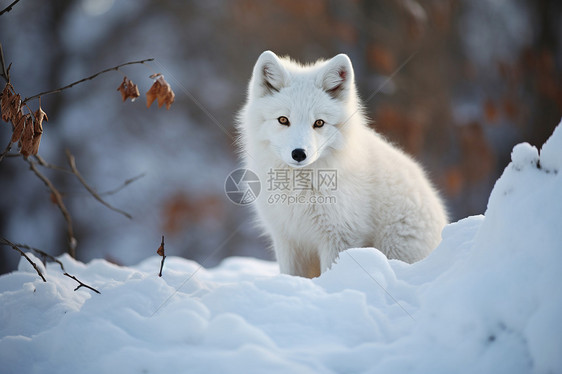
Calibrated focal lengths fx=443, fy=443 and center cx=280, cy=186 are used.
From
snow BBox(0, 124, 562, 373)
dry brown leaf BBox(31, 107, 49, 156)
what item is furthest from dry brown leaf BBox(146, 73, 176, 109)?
snow BBox(0, 124, 562, 373)

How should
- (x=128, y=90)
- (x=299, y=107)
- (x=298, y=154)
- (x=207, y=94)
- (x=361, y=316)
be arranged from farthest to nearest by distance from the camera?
1. (x=207, y=94)
2. (x=299, y=107)
3. (x=298, y=154)
4. (x=128, y=90)
5. (x=361, y=316)

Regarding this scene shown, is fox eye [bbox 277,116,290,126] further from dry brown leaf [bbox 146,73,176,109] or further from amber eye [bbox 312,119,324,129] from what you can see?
dry brown leaf [bbox 146,73,176,109]

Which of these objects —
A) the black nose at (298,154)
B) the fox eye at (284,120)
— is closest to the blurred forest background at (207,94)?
the fox eye at (284,120)

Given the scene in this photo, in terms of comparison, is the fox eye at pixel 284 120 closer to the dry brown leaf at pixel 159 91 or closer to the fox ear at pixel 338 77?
the fox ear at pixel 338 77

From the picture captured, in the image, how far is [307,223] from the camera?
12.0 feet

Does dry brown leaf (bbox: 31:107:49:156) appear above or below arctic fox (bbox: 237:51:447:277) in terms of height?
above

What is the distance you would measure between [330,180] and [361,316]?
1629mm

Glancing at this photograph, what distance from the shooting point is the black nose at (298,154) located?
3.25 meters

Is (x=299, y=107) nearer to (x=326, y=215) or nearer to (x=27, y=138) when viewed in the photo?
(x=326, y=215)

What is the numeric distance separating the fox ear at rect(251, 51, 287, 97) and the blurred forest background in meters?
6.03

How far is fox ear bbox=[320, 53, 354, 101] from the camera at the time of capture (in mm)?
3652

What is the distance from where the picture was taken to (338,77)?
3.72m

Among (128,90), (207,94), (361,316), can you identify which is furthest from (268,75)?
(207,94)

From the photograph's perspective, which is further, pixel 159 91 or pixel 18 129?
pixel 159 91
